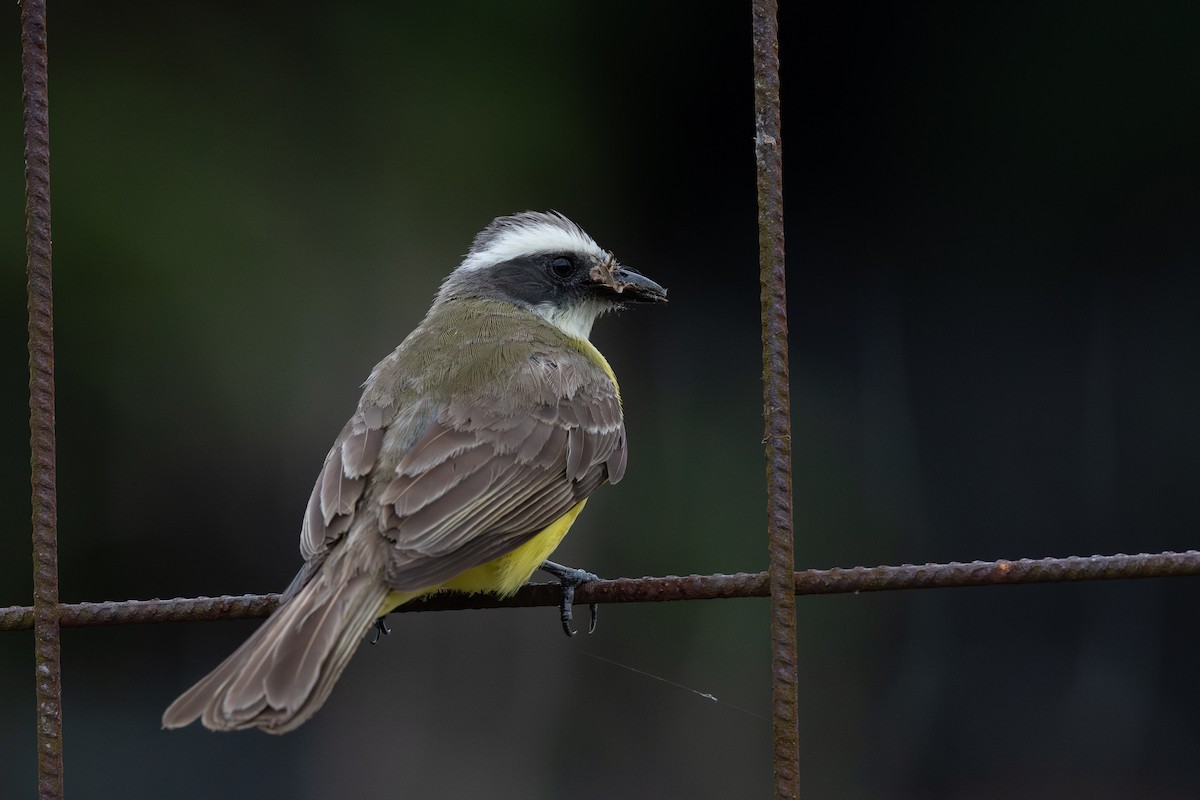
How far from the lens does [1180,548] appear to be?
12.1ft

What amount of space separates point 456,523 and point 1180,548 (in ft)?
7.25

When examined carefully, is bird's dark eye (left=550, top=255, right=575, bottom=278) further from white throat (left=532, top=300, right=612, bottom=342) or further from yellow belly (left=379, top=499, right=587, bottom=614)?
yellow belly (left=379, top=499, right=587, bottom=614)

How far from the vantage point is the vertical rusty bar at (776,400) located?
1852mm

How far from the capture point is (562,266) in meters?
3.37

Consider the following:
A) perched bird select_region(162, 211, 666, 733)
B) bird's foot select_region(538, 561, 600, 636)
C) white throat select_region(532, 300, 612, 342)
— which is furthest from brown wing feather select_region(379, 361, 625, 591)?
white throat select_region(532, 300, 612, 342)

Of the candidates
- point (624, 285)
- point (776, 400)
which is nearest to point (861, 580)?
point (776, 400)

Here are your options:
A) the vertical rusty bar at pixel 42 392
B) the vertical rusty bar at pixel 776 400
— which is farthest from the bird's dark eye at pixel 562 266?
the vertical rusty bar at pixel 42 392

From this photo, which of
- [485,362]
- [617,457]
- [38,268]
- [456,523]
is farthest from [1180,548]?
[38,268]

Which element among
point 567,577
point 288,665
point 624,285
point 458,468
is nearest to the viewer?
point 288,665

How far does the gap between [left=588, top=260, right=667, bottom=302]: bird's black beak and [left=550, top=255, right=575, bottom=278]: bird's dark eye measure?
0.06 m

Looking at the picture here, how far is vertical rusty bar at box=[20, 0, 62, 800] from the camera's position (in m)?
1.80

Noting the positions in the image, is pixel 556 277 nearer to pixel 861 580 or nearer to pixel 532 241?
pixel 532 241

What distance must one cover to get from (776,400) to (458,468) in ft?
2.48

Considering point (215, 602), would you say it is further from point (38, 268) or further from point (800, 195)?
point (800, 195)
